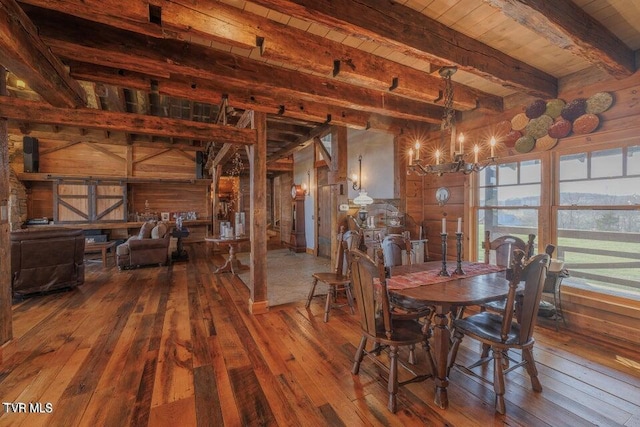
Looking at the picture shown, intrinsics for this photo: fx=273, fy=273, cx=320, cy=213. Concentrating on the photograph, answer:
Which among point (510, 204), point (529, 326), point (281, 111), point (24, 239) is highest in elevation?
point (281, 111)

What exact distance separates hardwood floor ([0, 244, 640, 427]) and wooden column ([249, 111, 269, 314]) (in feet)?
0.75

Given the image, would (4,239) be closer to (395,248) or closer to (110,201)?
(395,248)

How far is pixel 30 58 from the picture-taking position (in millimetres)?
1892

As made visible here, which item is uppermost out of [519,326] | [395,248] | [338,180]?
[338,180]

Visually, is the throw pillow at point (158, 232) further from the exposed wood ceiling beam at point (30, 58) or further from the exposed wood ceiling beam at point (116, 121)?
the exposed wood ceiling beam at point (30, 58)

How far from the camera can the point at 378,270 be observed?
72.3 inches

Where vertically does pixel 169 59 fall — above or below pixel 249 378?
above

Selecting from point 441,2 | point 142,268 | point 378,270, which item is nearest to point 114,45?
point 441,2

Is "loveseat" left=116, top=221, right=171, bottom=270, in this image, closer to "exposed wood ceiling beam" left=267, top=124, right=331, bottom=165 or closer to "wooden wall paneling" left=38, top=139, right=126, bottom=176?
"exposed wood ceiling beam" left=267, top=124, right=331, bottom=165

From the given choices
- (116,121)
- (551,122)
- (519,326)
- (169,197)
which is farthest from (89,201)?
(551,122)

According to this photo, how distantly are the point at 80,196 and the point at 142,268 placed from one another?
12.9ft

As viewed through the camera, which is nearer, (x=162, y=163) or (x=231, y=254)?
(x=231, y=254)

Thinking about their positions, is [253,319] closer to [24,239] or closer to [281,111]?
[281,111]

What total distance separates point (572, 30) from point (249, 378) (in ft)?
11.4
